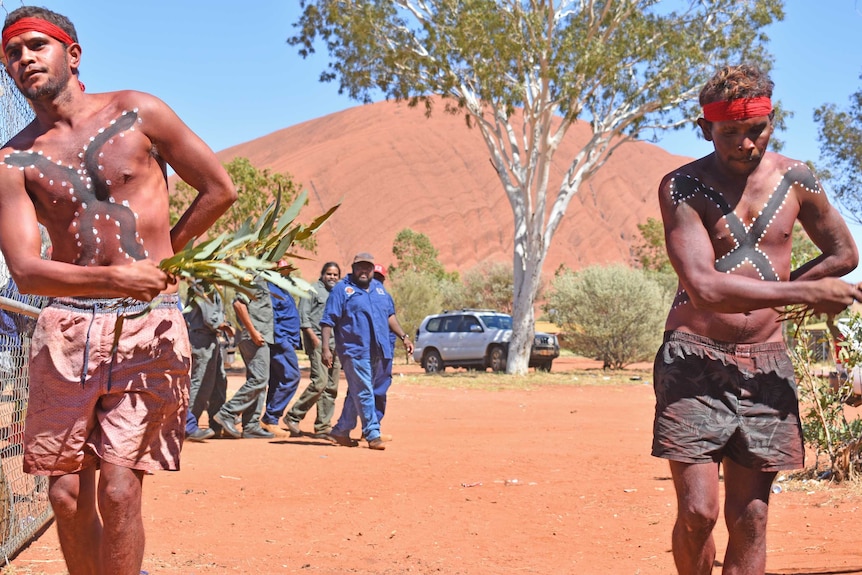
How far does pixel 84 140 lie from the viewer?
142 inches

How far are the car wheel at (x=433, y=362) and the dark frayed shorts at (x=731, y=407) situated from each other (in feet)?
77.4

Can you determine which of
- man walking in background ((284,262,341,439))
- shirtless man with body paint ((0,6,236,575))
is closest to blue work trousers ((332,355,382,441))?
man walking in background ((284,262,341,439))

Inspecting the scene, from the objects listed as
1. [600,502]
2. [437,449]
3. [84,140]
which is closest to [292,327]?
[437,449]

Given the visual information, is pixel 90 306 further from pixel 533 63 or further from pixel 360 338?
pixel 533 63

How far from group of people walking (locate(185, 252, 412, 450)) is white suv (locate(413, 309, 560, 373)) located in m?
14.9

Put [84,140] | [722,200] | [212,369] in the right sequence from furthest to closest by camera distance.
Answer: [212,369] → [722,200] → [84,140]

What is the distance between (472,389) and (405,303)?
58.8 ft

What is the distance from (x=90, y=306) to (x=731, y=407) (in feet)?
7.61

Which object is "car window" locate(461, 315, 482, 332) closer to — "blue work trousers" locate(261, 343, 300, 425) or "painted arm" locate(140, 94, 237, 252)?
"blue work trousers" locate(261, 343, 300, 425)

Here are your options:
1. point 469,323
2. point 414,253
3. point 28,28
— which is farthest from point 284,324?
point 414,253

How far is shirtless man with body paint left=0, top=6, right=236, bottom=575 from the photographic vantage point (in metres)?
3.45

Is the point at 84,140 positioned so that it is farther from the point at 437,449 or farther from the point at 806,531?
the point at 437,449

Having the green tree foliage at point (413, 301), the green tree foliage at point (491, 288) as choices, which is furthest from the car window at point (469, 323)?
the green tree foliage at point (491, 288)

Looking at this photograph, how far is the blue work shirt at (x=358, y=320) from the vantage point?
10.4 meters
